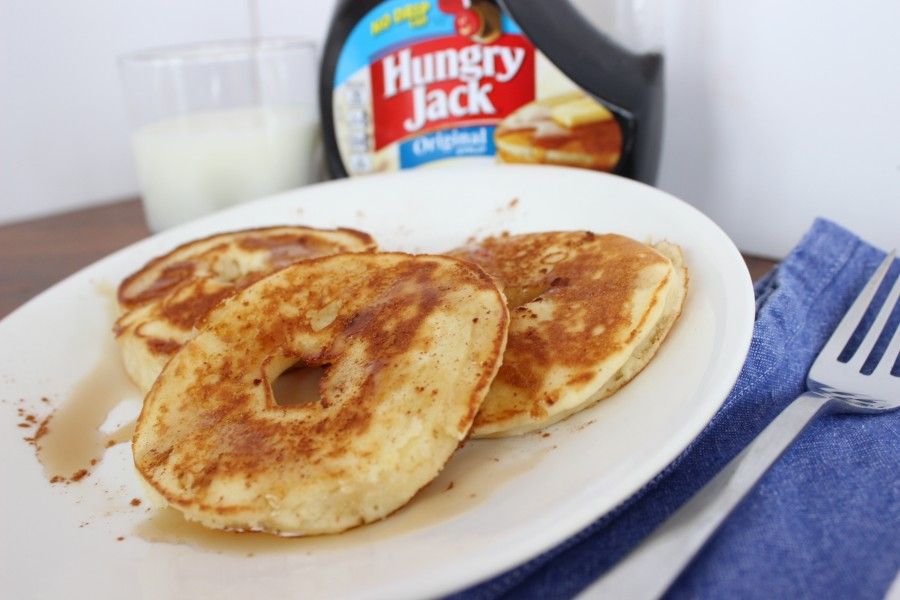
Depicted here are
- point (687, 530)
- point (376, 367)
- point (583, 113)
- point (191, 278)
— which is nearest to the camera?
point (687, 530)

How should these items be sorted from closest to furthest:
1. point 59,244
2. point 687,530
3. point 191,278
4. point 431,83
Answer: point 687,530 → point 191,278 → point 431,83 → point 59,244

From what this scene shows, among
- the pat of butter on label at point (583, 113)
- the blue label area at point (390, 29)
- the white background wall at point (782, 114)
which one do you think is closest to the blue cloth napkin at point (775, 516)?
the white background wall at point (782, 114)

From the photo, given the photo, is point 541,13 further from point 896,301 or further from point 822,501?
point 822,501

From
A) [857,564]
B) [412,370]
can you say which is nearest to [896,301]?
[857,564]

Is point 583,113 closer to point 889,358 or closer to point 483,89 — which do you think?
point 483,89

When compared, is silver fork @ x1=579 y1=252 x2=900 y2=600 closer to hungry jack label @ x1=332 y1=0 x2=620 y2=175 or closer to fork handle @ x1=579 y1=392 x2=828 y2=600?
fork handle @ x1=579 y1=392 x2=828 y2=600

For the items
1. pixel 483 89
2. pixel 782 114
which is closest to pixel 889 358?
pixel 782 114

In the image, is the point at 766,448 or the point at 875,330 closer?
the point at 766,448
